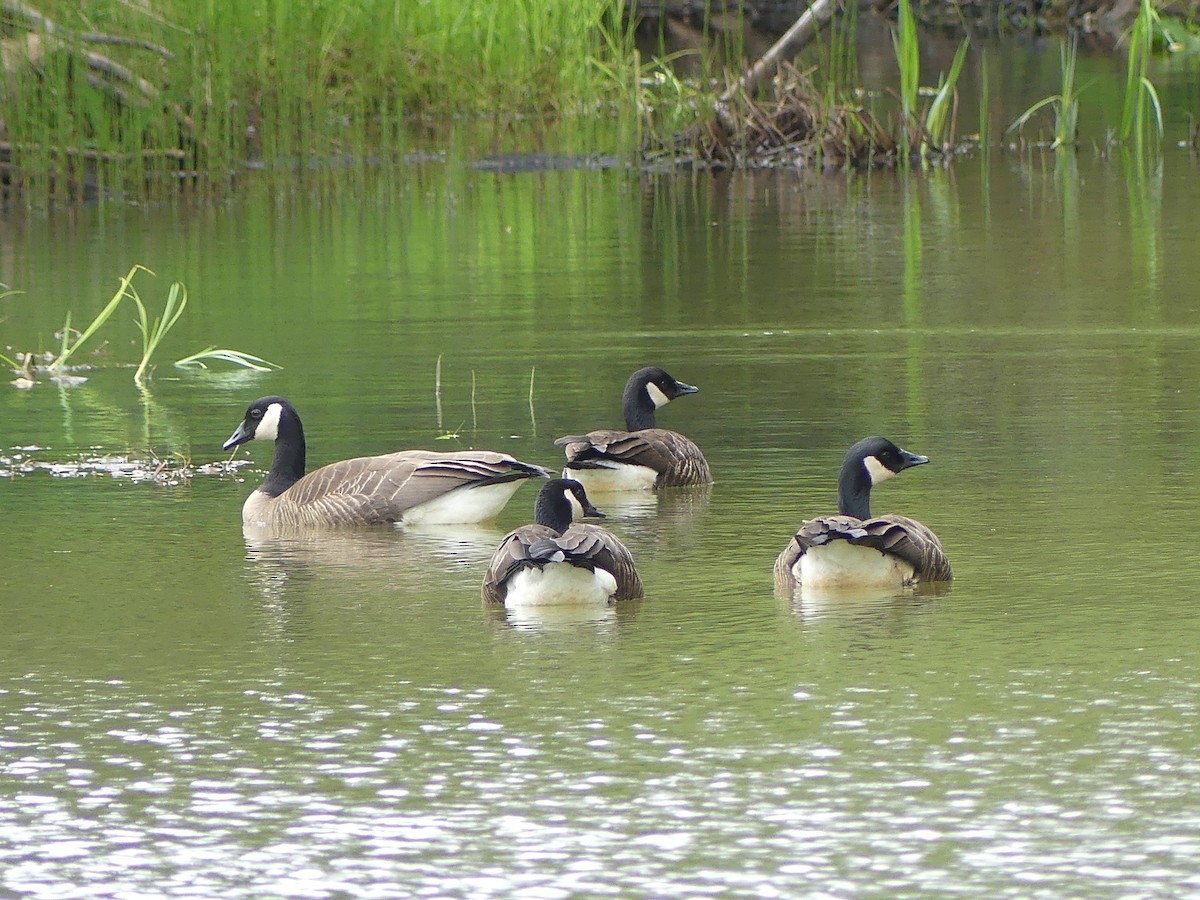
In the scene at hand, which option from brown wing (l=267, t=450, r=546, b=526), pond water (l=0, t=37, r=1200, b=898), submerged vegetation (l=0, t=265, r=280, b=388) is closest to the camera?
pond water (l=0, t=37, r=1200, b=898)

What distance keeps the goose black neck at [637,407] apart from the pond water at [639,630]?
437 mm

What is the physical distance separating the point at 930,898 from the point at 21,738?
2622mm

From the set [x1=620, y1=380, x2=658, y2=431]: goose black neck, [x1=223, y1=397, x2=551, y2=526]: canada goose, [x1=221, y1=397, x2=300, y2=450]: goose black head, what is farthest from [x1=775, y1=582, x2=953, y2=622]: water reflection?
[x1=620, y1=380, x2=658, y2=431]: goose black neck

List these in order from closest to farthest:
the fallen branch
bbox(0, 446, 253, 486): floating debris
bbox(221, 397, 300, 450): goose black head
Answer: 1. bbox(221, 397, 300, 450): goose black head
2. bbox(0, 446, 253, 486): floating debris
3. the fallen branch

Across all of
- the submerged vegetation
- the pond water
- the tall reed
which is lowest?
the pond water

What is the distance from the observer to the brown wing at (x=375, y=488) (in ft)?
29.4

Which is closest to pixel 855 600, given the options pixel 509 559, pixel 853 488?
pixel 853 488

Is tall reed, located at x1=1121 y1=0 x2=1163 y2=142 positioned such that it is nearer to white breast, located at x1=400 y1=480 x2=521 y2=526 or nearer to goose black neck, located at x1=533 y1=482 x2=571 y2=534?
white breast, located at x1=400 y1=480 x2=521 y2=526

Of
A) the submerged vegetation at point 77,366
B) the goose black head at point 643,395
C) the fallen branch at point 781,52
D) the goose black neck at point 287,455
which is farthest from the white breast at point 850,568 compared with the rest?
the fallen branch at point 781,52

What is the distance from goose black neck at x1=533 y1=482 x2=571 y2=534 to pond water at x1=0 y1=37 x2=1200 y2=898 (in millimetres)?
356

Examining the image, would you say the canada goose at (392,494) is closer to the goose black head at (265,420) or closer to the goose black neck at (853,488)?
the goose black head at (265,420)

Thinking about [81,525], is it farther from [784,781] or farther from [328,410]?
[784,781]

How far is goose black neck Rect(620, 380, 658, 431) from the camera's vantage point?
10.5 metres

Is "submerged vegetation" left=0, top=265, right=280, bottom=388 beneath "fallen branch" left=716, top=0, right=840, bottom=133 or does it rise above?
beneath
